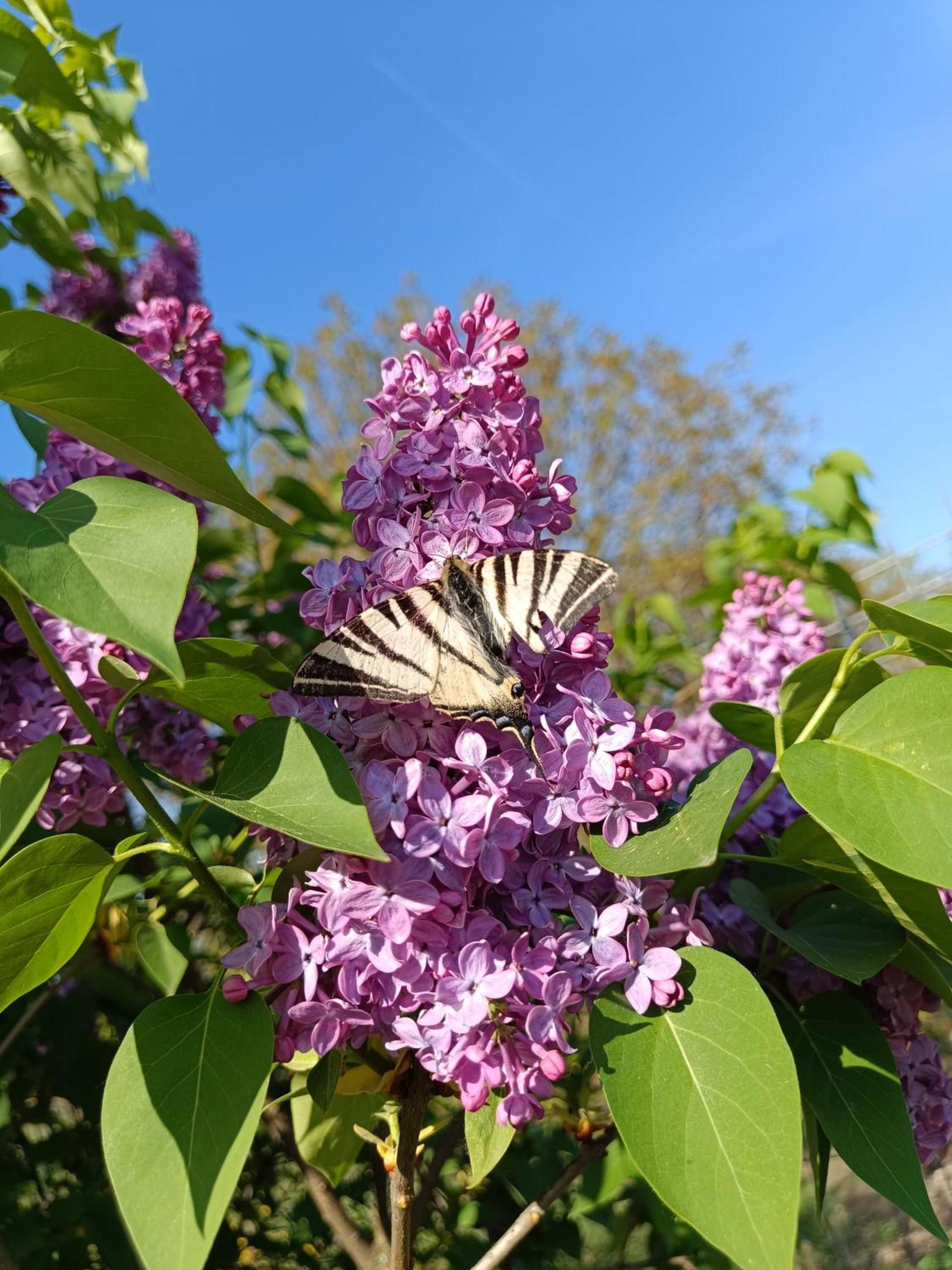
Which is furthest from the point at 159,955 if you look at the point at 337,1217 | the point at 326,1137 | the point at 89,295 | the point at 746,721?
the point at 89,295

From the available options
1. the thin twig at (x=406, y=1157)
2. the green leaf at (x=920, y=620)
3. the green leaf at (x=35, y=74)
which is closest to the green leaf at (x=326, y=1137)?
the thin twig at (x=406, y=1157)

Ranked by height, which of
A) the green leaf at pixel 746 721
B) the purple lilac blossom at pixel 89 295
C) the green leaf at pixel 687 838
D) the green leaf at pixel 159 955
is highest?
the purple lilac blossom at pixel 89 295

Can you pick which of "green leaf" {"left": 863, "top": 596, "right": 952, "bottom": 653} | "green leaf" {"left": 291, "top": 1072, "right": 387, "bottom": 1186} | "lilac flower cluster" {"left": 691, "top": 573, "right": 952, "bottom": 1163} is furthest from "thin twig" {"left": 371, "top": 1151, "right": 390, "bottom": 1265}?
"green leaf" {"left": 863, "top": 596, "right": 952, "bottom": 653}

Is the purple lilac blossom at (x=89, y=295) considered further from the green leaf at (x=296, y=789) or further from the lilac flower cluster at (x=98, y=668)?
the green leaf at (x=296, y=789)

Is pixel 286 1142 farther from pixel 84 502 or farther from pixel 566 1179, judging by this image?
pixel 84 502

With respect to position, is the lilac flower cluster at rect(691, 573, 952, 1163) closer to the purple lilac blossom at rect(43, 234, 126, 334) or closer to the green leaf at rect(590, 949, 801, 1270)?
the green leaf at rect(590, 949, 801, 1270)

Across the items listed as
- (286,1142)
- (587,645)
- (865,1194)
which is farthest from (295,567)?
(865,1194)
